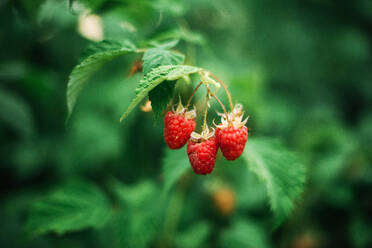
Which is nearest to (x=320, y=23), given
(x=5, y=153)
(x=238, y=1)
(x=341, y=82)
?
(x=341, y=82)

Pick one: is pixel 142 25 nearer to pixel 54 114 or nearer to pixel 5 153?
pixel 54 114

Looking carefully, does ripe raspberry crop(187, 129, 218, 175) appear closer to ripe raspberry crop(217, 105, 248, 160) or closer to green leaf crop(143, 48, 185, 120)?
ripe raspberry crop(217, 105, 248, 160)

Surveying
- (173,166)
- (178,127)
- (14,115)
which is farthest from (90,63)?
→ (14,115)

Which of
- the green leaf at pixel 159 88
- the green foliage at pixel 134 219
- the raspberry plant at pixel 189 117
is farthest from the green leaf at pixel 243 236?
the green leaf at pixel 159 88

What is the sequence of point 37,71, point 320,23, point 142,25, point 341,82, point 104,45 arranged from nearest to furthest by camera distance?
1. point 104,45
2. point 142,25
3. point 37,71
4. point 320,23
5. point 341,82

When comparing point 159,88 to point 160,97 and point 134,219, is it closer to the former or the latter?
point 160,97

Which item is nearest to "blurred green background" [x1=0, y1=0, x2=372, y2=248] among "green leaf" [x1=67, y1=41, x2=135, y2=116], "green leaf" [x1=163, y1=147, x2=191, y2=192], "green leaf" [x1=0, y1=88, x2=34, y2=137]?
"green leaf" [x1=0, y1=88, x2=34, y2=137]
